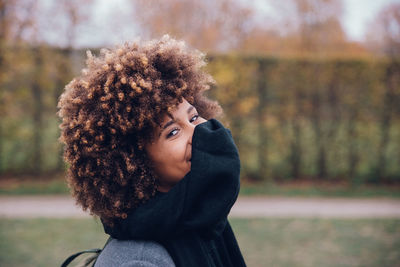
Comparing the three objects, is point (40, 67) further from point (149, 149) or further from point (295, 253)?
point (149, 149)

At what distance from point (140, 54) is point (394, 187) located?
8.92 meters

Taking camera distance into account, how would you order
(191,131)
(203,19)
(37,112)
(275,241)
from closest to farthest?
(191,131), (275,241), (37,112), (203,19)

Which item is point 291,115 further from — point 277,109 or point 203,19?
point 203,19

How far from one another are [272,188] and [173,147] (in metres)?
7.55

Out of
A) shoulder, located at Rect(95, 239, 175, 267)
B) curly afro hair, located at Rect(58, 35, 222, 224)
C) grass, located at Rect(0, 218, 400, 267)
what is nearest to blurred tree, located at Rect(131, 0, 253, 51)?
grass, located at Rect(0, 218, 400, 267)

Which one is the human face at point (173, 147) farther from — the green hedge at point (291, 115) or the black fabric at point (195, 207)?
the green hedge at point (291, 115)

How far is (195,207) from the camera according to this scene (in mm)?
1598

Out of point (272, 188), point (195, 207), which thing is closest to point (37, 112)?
point (272, 188)

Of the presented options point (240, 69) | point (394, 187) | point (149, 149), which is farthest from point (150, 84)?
point (394, 187)

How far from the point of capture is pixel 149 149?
5.55 ft

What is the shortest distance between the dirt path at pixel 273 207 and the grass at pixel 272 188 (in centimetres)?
38

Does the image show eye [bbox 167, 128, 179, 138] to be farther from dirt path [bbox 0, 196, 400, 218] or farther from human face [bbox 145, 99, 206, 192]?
dirt path [bbox 0, 196, 400, 218]

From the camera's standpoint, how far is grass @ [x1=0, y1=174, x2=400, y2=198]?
27.6 ft

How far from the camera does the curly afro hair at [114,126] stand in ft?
5.28
